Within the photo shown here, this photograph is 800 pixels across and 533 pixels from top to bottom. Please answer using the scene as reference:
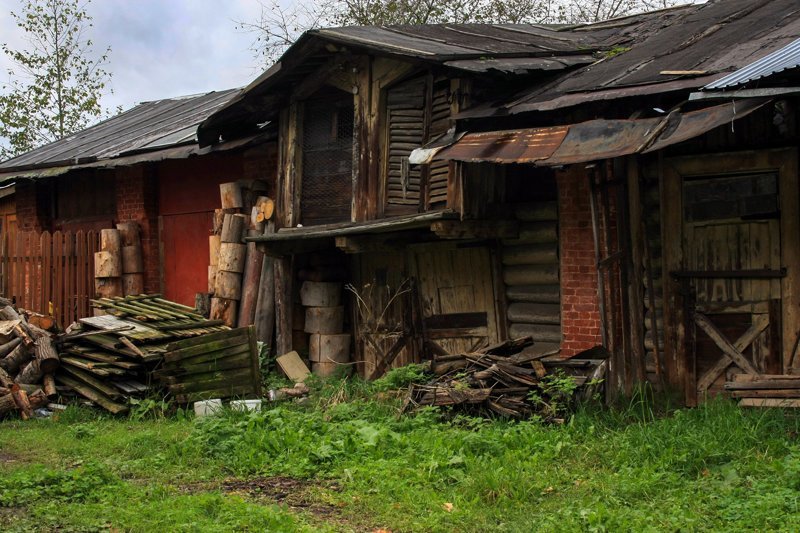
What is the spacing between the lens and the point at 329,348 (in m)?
12.9

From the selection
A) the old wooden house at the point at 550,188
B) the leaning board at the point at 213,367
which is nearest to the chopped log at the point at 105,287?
the old wooden house at the point at 550,188

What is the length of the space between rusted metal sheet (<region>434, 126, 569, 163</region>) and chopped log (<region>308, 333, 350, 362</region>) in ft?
14.1

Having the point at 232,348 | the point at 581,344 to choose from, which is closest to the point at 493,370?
the point at 581,344

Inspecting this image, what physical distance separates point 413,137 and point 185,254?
19.9 ft

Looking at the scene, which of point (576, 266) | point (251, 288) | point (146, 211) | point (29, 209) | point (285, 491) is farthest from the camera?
point (29, 209)

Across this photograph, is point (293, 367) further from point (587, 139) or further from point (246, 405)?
point (587, 139)

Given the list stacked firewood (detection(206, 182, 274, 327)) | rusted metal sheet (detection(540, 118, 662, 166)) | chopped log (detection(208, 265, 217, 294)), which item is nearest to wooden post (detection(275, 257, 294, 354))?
stacked firewood (detection(206, 182, 274, 327))

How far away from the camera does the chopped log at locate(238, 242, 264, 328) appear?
1350 cm

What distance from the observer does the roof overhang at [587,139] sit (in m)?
7.50

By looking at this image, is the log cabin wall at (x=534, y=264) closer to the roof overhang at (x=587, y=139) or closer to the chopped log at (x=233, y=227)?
the roof overhang at (x=587, y=139)

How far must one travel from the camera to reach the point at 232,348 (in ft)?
36.1

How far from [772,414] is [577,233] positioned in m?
3.07

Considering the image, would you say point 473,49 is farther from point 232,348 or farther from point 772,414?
point 772,414

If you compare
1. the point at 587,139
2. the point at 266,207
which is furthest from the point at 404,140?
the point at 587,139
